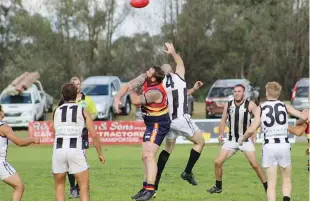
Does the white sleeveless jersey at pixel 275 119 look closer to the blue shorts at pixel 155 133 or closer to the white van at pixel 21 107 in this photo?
the blue shorts at pixel 155 133

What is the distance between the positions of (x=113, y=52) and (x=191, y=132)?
41.1 m

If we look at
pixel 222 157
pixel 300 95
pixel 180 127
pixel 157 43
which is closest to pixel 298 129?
pixel 222 157

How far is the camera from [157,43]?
5069 centimetres

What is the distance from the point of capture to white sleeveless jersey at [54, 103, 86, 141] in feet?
35.0

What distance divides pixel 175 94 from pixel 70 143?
12.1ft

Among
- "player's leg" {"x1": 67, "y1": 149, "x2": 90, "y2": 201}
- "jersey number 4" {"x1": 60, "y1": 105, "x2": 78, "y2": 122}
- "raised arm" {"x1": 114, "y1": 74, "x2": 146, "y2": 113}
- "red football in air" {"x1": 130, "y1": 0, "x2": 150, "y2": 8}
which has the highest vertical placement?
"red football in air" {"x1": 130, "y1": 0, "x2": 150, "y2": 8}

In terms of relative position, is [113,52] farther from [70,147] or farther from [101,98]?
[70,147]

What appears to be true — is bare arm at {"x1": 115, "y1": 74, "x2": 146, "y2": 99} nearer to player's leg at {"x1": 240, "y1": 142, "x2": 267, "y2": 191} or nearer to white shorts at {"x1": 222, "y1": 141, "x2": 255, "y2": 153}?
white shorts at {"x1": 222, "y1": 141, "x2": 255, "y2": 153}

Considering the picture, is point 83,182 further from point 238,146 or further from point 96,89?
point 96,89

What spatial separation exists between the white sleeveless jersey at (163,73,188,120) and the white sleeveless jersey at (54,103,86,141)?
3.41 metres

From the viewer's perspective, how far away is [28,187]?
1570 cm

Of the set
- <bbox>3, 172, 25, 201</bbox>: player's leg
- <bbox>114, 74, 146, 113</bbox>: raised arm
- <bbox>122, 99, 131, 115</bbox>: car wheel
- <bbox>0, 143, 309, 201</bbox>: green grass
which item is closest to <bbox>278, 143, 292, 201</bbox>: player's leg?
<bbox>0, 143, 309, 201</bbox>: green grass

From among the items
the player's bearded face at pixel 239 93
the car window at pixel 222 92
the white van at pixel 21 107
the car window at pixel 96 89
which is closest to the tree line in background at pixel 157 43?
the car window at pixel 222 92

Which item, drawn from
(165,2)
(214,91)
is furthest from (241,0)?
(214,91)
